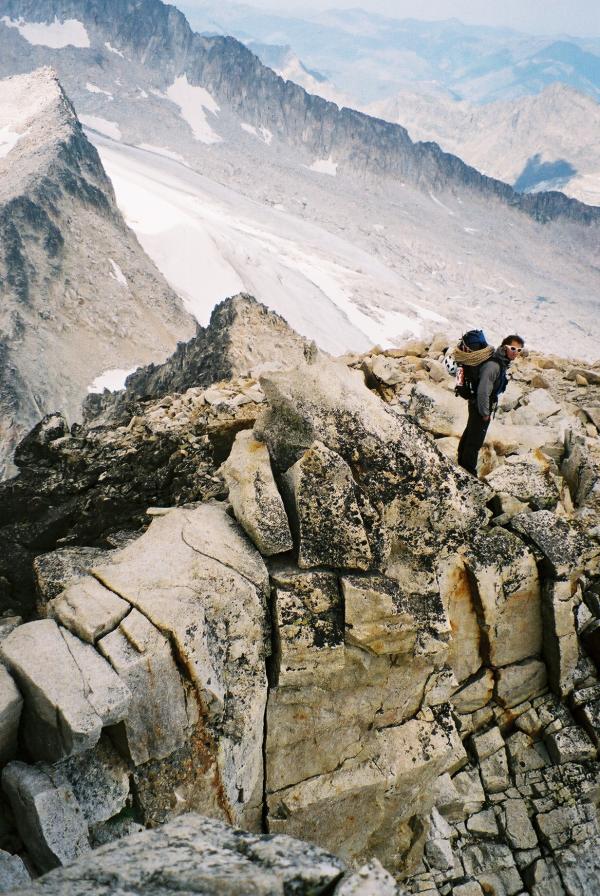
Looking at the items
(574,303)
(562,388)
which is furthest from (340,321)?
(562,388)

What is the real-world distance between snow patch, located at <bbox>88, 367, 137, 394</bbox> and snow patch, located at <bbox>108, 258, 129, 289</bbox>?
70.8ft

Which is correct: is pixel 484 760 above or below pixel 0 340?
above

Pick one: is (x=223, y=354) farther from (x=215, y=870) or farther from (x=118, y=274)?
(x=118, y=274)

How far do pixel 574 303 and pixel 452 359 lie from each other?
7712 inches

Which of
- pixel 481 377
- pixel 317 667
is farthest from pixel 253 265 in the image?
pixel 317 667

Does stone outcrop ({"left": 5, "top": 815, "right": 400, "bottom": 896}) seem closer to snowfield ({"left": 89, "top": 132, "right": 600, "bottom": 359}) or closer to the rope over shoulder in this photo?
the rope over shoulder

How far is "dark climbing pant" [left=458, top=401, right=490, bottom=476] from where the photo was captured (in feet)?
37.2

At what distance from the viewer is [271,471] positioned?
932cm

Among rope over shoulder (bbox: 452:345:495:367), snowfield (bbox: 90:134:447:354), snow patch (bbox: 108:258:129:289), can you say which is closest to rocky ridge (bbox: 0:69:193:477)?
snow patch (bbox: 108:258:129:289)

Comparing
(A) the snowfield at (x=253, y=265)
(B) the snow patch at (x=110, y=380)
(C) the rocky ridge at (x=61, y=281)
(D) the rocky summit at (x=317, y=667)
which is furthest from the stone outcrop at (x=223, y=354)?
(A) the snowfield at (x=253, y=265)

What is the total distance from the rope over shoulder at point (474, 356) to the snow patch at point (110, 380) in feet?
196

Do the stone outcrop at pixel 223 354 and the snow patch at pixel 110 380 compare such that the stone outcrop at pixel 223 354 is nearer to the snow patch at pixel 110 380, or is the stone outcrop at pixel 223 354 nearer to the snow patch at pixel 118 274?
the snow patch at pixel 110 380

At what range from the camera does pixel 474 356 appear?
37.2 feet

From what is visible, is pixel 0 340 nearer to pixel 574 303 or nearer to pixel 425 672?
pixel 425 672
